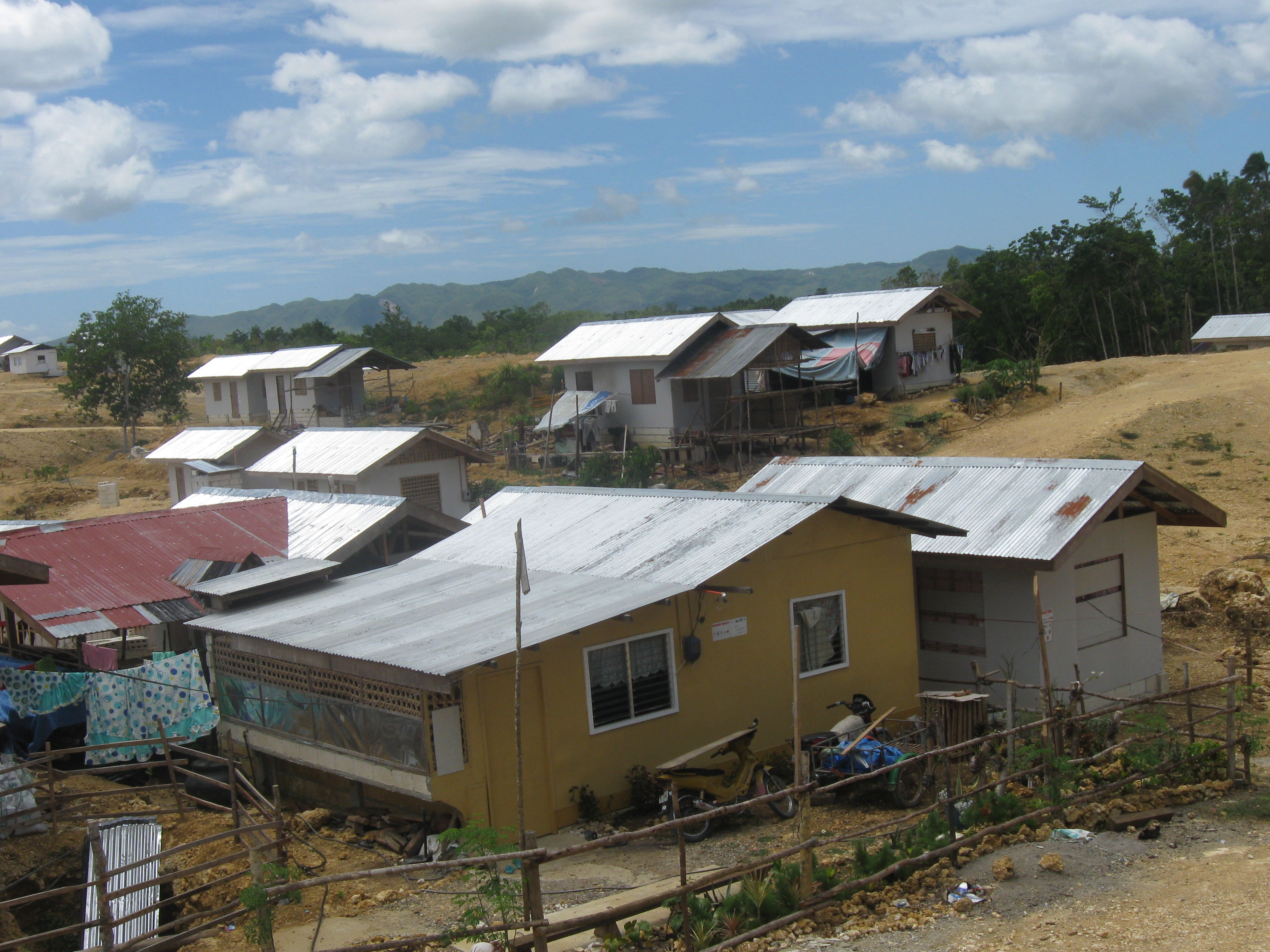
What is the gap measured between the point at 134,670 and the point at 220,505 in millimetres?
6815

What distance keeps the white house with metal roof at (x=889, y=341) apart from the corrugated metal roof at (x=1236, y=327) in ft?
48.3

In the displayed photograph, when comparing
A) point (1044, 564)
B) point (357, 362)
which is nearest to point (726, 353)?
point (357, 362)

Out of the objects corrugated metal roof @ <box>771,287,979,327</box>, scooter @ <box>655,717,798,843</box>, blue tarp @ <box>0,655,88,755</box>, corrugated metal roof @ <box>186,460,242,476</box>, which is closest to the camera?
scooter @ <box>655,717,798,843</box>

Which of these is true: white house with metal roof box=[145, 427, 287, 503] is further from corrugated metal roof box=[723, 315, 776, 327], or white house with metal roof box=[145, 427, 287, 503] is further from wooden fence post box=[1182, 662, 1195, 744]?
wooden fence post box=[1182, 662, 1195, 744]

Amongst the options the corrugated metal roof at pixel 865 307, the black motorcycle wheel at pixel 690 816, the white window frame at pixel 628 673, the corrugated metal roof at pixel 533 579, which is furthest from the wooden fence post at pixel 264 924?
the corrugated metal roof at pixel 865 307

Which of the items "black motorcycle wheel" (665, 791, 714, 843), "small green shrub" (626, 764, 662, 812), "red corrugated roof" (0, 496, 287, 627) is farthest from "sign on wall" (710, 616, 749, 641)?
"red corrugated roof" (0, 496, 287, 627)

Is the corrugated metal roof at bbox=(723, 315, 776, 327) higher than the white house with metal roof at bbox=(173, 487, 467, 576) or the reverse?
higher

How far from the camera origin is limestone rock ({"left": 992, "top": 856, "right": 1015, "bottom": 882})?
8992mm

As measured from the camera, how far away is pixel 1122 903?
8359 mm

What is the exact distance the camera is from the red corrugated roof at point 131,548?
49.7ft

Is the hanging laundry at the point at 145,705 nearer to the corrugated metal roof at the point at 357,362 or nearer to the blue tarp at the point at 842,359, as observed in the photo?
the blue tarp at the point at 842,359

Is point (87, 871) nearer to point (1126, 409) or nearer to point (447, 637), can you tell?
point (447, 637)

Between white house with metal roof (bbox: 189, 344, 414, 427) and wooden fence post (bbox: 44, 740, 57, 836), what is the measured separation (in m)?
34.3

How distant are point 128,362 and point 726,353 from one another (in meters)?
30.7
